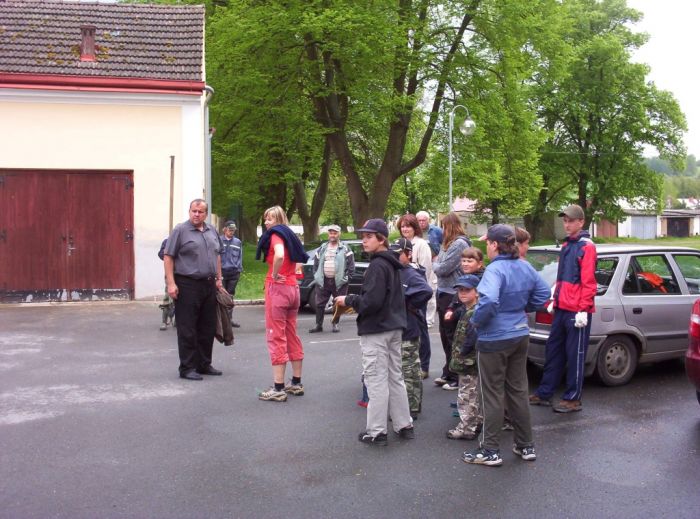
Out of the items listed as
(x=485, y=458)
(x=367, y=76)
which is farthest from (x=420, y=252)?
(x=367, y=76)

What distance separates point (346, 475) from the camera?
16.3ft

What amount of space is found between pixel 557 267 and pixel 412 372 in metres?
2.14

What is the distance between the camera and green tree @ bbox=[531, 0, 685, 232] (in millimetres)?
42406

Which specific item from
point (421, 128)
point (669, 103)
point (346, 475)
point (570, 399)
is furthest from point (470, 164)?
point (669, 103)

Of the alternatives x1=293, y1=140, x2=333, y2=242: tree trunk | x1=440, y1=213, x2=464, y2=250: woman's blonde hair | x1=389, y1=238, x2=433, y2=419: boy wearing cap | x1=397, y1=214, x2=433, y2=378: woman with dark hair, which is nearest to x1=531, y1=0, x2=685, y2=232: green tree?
x1=293, y1=140, x2=333, y2=242: tree trunk

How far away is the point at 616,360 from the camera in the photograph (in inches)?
295

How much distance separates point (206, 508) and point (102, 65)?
42.4ft

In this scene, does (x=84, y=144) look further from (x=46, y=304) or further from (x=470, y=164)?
(x=470, y=164)

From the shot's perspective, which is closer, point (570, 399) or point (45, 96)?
point (570, 399)

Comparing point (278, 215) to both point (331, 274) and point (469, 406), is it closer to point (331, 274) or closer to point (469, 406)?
point (469, 406)

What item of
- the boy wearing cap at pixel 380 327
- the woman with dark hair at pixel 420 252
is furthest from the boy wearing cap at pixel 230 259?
the boy wearing cap at pixel 380 327

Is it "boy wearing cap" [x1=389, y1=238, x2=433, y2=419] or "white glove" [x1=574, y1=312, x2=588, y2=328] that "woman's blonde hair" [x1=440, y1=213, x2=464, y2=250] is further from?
"white glove" [x1=574, y1=312, x2=588, y2=328]

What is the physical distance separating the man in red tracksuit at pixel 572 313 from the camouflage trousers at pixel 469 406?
1164mm

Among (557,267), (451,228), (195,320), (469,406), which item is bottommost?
(469,406)
